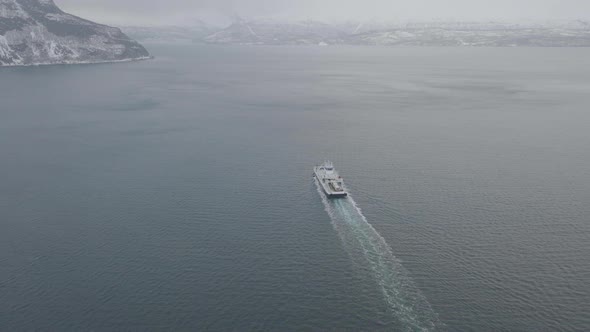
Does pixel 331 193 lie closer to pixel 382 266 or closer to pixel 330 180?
pixel 330 180

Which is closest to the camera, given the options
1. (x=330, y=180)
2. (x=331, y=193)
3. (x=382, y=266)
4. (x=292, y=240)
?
(x=382, y=266)

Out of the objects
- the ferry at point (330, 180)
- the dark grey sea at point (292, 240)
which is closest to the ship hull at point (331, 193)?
the ferry at point (330, 180)

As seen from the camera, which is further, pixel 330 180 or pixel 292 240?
pixel 330 180

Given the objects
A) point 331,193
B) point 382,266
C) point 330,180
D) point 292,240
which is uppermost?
point 330,180

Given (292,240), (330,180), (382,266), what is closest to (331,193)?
(330,180)

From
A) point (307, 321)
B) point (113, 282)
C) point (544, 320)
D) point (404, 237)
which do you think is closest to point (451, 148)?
point (404, 237)

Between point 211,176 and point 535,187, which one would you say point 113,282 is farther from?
point 535,187

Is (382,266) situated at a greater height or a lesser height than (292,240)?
greater
